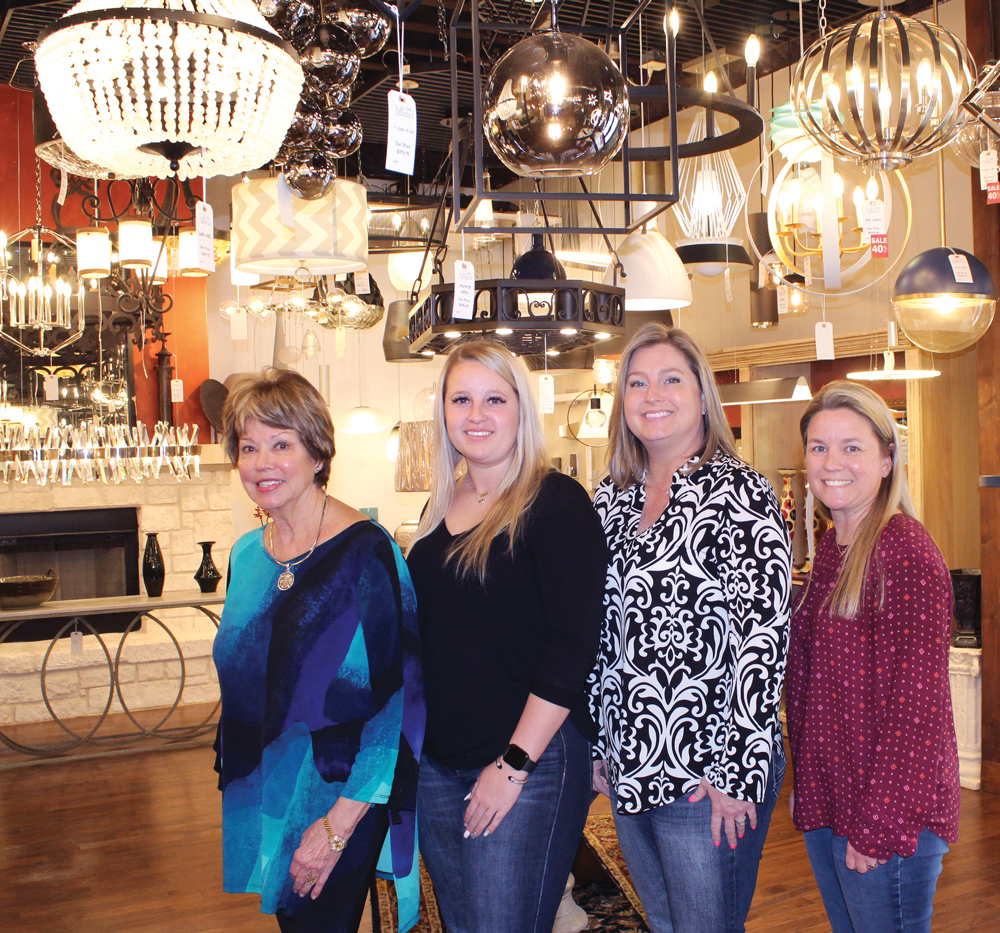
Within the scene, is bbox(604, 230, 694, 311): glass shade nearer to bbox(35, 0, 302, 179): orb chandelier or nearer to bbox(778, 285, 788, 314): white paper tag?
bbox(778, 285, 788, 314): white paper tag

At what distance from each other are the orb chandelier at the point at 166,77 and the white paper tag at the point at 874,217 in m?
1.54

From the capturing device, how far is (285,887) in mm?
1746

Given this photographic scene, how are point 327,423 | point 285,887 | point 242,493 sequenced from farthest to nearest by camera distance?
point 242,493, point 327,423, point 285,887

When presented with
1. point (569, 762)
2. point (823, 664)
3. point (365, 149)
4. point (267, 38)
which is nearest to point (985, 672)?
point (823, 664)

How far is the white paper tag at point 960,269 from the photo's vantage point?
308cm

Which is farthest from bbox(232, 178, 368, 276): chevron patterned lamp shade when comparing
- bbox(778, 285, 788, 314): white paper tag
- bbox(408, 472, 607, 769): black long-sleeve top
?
bbox(778, 285, 788, 314): white paper tag

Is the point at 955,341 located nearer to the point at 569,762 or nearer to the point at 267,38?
the point at 569,762

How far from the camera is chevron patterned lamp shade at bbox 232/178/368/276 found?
8.09 feet

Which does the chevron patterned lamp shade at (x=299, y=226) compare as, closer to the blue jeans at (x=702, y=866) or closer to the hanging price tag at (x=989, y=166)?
the blue jeans at (x=702, y=866)

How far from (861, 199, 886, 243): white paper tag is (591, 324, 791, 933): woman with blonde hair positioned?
112 centimetres

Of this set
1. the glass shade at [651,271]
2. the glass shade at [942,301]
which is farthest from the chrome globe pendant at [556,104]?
the glass shade at [942,301]

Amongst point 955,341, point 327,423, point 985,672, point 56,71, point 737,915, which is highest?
point 56,71

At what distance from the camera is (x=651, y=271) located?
3.35 meters

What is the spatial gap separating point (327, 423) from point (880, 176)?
205 centimetres
